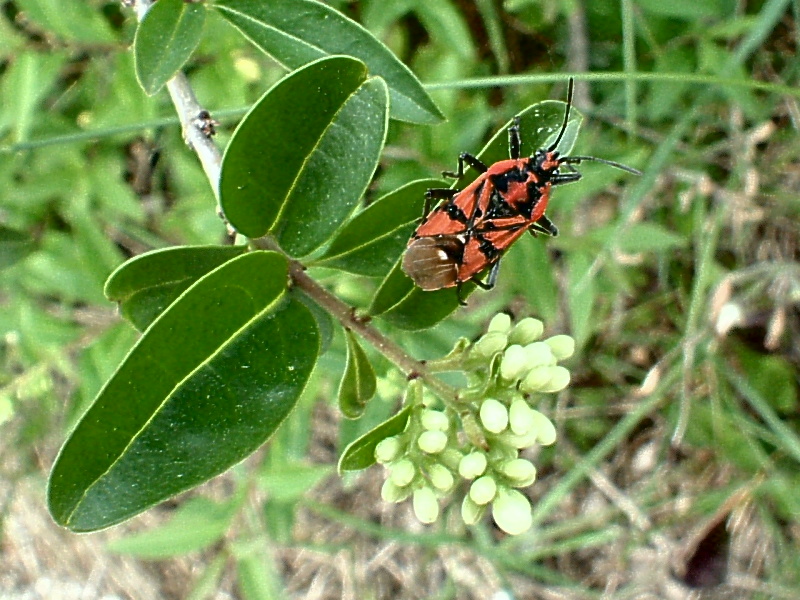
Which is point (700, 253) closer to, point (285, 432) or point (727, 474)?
point (727, 474)

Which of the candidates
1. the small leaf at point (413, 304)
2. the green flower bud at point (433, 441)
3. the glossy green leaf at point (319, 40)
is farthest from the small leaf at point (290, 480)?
the glossy green leaf at point (319, 40)

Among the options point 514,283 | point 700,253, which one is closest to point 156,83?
point 514,283

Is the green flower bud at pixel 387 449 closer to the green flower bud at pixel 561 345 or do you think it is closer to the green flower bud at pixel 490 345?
the green flower bud at pixel 490 345

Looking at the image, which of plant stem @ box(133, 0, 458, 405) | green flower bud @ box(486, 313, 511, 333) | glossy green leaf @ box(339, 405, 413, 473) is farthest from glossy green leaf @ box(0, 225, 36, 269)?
green flower bud @ box(486, 313, 511, 333)

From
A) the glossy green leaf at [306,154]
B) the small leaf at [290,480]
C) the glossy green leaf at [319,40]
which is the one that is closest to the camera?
the glossy green leaf at [306,154]

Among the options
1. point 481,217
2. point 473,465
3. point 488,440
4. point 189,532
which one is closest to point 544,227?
point 481,217

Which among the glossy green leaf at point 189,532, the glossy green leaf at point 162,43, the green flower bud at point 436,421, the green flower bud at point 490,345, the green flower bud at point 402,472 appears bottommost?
the glossy green leaf at point 189,532

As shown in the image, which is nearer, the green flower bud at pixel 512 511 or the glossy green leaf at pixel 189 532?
the green flower bud at pixel 512 511
